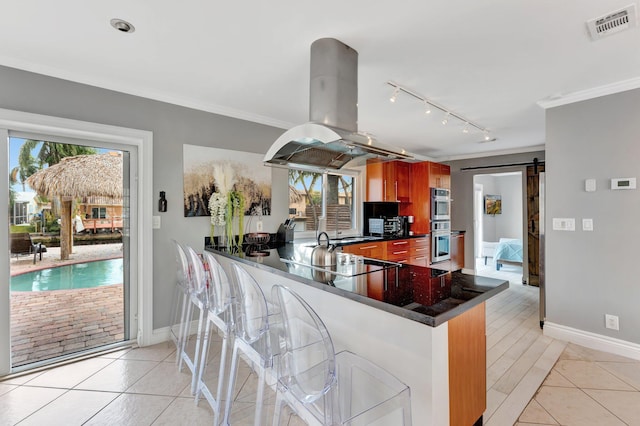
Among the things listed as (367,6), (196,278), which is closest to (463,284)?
(367,6)

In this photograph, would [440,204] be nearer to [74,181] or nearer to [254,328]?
[254,328]

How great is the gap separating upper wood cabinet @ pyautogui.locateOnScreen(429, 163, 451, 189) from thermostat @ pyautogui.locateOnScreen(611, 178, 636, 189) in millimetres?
2922

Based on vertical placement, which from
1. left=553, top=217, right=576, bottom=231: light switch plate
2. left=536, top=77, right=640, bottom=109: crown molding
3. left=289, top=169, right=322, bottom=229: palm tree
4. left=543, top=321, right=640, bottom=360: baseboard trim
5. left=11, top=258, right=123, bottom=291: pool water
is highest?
left=536, top=77, right=640, bottom=109: crown molding

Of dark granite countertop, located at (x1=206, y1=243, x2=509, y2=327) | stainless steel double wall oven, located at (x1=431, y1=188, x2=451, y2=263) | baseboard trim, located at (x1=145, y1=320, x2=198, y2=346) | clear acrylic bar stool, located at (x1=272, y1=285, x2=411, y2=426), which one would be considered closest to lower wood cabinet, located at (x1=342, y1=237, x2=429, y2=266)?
stainless steel double wall oven, located at (x1=431, y1=188, x2=451, y2=263)

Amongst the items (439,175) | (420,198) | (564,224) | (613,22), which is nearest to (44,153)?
(613,22)

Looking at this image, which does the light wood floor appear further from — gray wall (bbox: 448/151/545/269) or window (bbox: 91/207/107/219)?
window (bbox: 91/207/107/219)

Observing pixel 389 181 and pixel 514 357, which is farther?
pixel 389 181

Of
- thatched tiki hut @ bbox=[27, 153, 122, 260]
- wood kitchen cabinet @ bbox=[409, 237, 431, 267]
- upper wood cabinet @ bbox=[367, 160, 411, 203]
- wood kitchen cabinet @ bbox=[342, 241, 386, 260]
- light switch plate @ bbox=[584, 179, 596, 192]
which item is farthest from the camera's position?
upper wood cabinet @ bbox=[367, 160, 411, 203]

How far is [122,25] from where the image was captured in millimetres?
1911

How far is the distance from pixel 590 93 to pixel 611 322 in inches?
85.8

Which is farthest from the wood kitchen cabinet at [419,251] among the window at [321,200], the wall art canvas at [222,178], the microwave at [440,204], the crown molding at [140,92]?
the crown molding at [140,92]

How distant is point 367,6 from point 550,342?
3.50 meters

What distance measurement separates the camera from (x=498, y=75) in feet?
8.52

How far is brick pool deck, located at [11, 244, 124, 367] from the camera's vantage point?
2506 millimetres
